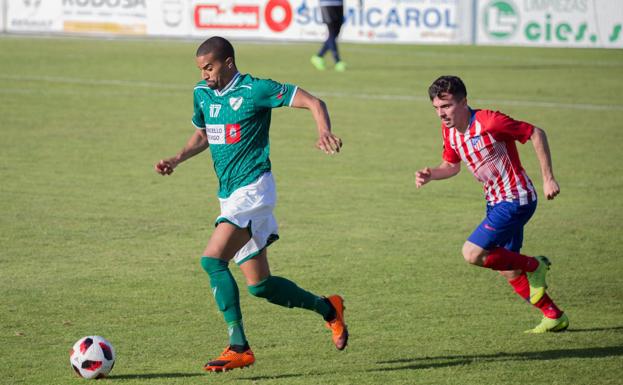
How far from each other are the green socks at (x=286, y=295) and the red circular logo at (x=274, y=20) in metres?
26.0

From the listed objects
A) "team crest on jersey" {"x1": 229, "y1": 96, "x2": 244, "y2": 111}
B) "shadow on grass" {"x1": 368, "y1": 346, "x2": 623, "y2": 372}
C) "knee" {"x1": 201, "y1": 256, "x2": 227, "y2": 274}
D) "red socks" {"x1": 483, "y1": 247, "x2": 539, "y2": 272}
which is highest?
"team crest on jersey" {"x1": 229, "y1": 96, "x2": 244, "y2": 111}

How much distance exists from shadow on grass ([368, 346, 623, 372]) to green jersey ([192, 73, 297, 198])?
1494mm

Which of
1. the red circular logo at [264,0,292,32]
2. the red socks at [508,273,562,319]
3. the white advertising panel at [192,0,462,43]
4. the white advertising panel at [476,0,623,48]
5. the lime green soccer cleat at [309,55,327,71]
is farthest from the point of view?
the red circular logo at [264,0,292,32]

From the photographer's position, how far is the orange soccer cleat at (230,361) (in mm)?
6359

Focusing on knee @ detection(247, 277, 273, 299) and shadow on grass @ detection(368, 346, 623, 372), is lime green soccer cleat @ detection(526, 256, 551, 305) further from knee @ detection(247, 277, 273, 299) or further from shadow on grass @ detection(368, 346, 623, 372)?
knee @ detection(247, 277, 273, 299)

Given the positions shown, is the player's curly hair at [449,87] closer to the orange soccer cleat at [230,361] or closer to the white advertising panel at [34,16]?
the orange soccer cleat at [230,361]

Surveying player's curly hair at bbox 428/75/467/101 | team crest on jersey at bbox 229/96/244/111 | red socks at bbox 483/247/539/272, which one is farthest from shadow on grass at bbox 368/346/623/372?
team crest on jersey at bbox 229/96/244/111

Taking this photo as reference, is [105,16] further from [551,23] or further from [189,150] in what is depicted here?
[189,150]

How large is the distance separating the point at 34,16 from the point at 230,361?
97.1ft

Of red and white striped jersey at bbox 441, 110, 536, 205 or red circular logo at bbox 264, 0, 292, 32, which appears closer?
red and white striped jersey at bbox 441, 110, 536, 205

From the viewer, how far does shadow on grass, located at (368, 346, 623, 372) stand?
22.0 ft

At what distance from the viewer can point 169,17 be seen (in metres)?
33.2

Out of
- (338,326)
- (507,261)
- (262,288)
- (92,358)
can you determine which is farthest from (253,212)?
(507,261)

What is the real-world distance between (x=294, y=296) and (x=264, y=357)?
17.5 inches
